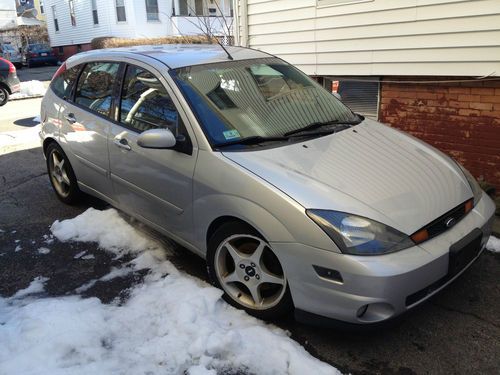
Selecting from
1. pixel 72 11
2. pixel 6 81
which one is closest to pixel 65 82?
pixel 6 81

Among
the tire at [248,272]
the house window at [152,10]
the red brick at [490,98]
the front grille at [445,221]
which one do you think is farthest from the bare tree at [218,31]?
the front grille at [445,221]

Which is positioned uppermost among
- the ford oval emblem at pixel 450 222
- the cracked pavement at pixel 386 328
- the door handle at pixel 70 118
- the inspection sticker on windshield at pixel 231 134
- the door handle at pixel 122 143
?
the inspection sticker on windshield at pixel 231 134

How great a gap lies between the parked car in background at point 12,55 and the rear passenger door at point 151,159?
28634mm

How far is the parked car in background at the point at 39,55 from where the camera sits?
95.2 ft

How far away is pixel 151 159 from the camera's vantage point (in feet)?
11.5

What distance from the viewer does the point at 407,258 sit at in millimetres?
2525

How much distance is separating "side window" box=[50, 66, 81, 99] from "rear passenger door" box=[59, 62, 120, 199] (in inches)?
4.5

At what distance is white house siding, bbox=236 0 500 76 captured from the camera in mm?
4996

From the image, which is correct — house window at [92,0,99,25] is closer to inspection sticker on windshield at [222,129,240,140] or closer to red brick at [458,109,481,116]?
red brick at [458,109,481,116]

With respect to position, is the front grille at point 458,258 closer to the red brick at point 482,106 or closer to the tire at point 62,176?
the red brick at point 482,106

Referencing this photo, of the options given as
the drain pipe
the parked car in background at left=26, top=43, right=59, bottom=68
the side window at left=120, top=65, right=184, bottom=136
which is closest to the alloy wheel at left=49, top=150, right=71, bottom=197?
→ the side window at left=120, top=65, right=184, bottom=136

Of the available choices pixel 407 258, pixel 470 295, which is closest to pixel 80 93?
pixel 407 258

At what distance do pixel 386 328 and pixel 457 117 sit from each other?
11.6ft

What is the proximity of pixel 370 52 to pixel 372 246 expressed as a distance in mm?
4110
